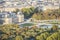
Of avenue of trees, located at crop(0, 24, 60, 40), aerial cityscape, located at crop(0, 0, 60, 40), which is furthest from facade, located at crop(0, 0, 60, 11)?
avenue of trees, located at crop(0, 24, 60, 40)

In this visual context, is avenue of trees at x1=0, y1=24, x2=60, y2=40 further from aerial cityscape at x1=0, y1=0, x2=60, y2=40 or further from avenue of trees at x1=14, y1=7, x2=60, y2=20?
avenue of trees at x1=14, y1=7, x2=60, y2=20

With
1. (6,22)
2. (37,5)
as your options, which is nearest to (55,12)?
(37,5)

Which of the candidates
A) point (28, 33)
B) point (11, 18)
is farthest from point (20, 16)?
point (28, 33)

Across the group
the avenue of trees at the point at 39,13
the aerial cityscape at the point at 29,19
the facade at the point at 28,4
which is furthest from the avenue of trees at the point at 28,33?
the facade at the point at 28,4

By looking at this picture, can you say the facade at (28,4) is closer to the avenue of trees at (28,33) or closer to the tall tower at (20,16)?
the tall tower at (20,16)

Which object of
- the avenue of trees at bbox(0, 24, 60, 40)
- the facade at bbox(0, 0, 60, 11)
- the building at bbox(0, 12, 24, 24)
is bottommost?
the avenue of trees at bbox(0, 24, 60, 40)

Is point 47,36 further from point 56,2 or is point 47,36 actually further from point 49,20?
point 56,2

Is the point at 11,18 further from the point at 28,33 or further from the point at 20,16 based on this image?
the point at 28,33
